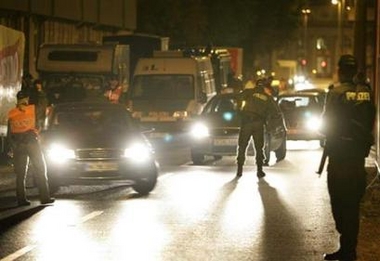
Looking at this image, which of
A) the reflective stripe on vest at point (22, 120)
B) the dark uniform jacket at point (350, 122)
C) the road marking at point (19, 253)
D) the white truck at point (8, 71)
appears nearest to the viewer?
the dark uniform jacket at point (350, 122)

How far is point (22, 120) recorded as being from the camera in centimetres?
1580

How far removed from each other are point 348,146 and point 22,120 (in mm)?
6329

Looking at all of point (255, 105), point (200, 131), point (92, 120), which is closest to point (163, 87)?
point (200, 131)

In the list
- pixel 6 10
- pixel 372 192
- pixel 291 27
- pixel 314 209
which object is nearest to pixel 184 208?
pixel 314 209

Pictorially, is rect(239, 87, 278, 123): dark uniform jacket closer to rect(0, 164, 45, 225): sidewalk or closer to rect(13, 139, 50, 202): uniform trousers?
rect(0, 164, 45, 225): sidewalk

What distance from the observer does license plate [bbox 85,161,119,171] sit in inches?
675

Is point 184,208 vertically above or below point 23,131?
below

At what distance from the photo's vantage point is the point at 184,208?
51.6ft

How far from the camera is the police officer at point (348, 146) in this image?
1079 centimetres

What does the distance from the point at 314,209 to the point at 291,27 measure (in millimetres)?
67473

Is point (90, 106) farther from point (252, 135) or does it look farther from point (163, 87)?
point (163, 87)

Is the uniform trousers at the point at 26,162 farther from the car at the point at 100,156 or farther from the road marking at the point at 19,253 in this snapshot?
the road marking at the point at 19,253

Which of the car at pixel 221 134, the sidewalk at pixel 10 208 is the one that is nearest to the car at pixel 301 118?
the car at pixel 221 134

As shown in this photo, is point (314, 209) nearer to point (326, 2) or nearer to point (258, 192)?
point (258, 192)
